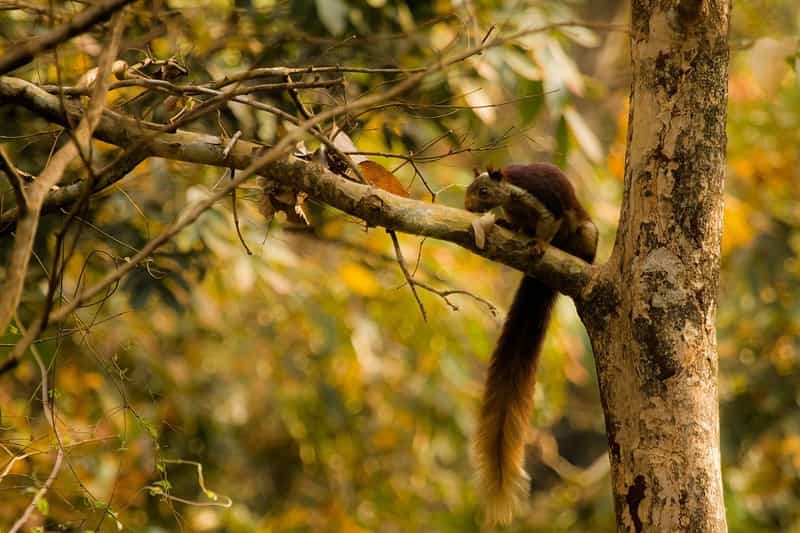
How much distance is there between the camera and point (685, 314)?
1735 mm

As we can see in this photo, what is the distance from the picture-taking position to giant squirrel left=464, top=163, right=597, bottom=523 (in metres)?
2.10

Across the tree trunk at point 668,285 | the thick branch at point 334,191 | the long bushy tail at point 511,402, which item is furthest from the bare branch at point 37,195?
the long bushy tail at point 511,402

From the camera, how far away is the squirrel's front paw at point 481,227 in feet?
5.90

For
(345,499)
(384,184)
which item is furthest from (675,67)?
(345,499)

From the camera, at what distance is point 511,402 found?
217 centimetres

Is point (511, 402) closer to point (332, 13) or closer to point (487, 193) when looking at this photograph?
point (487, 193)

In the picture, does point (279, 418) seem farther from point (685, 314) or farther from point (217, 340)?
point (685, 314)

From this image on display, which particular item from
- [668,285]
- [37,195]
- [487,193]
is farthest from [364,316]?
[37,195]

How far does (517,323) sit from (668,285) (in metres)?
0.60

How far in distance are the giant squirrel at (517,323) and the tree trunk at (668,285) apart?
0.34 metres

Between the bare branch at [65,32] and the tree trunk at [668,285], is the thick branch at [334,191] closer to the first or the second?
the tree trunk at [668,285]

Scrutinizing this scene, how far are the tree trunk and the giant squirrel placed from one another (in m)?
0.34

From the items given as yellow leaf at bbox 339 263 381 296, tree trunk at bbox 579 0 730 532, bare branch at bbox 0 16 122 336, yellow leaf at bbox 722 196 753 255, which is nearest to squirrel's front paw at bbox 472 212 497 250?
tree trunk at bbox 579 0 730 532

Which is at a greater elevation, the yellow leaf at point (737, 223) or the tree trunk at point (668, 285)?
the yellow leaf at point (737, 223)
